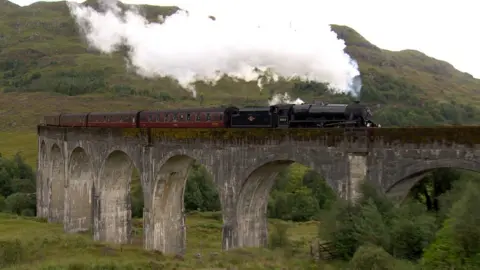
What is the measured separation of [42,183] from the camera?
46469 mm

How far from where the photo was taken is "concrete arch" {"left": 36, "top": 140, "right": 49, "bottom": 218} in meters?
45.6

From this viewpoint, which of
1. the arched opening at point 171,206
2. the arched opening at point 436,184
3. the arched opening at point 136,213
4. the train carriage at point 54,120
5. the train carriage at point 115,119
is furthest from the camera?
the train carriage at point 54,120

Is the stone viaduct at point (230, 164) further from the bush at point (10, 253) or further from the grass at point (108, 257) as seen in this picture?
the bush at point (10, 253)

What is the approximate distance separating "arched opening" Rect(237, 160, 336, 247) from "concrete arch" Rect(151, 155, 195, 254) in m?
5.91

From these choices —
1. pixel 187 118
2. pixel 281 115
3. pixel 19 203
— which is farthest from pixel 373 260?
pixel 19 203

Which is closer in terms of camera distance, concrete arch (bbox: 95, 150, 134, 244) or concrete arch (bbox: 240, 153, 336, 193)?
concrete arch (bbox: 240, 153, 336, 193)

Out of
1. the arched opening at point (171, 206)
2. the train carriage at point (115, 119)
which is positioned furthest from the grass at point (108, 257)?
the train carriage at point (115, 119)

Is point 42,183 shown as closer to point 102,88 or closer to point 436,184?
point 436,184

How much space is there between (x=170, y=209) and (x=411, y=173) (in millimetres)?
17482

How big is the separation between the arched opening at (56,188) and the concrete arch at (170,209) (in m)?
19.1

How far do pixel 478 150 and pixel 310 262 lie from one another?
814 centimetres

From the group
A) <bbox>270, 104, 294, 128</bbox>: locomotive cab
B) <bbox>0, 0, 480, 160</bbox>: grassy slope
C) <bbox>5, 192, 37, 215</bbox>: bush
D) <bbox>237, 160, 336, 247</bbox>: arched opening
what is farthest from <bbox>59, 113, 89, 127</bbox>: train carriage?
<bbox>0, 0, 480, 160</bbox>: grassy slope

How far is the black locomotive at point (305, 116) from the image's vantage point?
18.9m

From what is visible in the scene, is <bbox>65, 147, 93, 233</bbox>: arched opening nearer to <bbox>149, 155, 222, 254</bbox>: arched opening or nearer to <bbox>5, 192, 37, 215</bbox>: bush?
<bbox>149, 155, 222, 254</bbox>: arched opening
